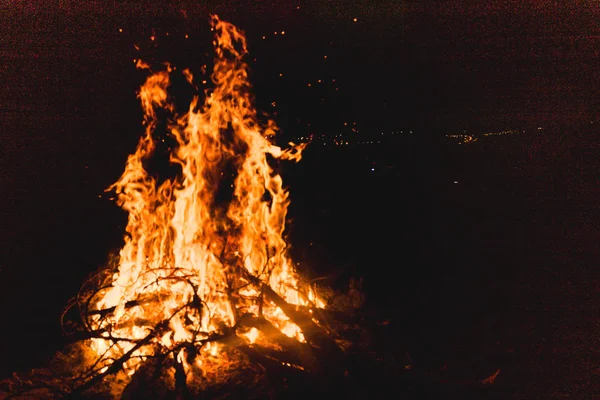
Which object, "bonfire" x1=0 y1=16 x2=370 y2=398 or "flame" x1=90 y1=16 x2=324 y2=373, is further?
"flame" x1=90 y1=16 x2=324 y2=373

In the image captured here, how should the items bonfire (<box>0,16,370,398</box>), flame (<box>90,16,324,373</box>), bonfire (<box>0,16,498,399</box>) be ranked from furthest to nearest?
flame (<box>90,16,324,373</box>), bonfire (<box>0,16,370,398</box>), bonfire (<box>0,16,498,399</box>)

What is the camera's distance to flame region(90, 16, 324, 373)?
11.9 feet

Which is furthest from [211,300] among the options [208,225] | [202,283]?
[208,225]

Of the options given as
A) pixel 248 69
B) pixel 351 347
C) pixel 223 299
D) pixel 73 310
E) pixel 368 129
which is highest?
pixel 368 129

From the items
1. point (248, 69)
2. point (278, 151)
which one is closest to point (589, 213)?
point (278, 151)

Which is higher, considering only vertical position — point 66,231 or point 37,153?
point 37,153

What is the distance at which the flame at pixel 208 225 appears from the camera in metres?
3.63

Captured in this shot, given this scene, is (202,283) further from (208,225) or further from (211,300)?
(208,225)

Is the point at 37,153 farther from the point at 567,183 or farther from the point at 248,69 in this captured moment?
the point at 567,183

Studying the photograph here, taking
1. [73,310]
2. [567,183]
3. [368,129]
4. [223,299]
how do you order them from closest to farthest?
[223,299] → [73,310] → [567,183] → [368,129]

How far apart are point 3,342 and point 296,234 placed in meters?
4.17

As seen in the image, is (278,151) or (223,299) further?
(278,151)

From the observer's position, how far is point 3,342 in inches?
161

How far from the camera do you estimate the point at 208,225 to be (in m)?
4.04
